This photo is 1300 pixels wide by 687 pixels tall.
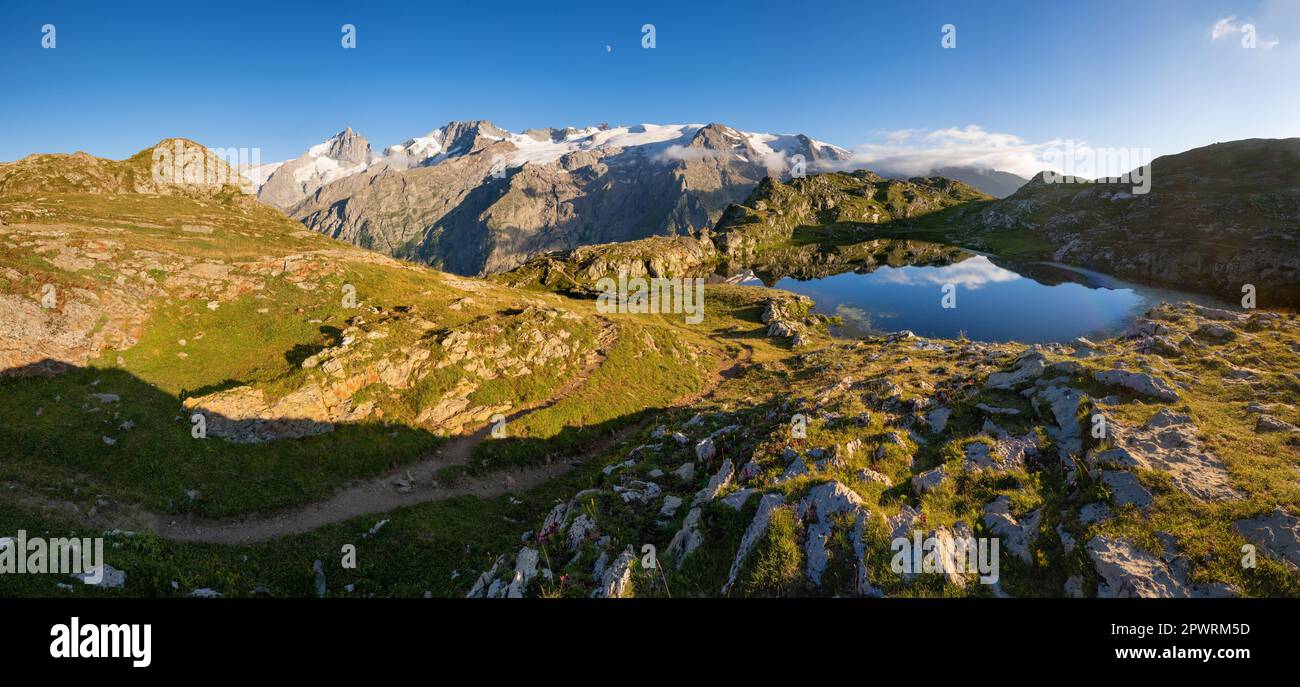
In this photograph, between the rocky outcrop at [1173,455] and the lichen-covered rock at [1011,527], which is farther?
the rocky outcrop at [1173,455]

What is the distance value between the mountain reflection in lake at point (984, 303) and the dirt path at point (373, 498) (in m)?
82.8

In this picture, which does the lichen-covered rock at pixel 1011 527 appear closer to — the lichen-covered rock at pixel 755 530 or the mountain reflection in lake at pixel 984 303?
the lichen-covered rock at pixel 755 530

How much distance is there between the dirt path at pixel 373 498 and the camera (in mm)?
26344

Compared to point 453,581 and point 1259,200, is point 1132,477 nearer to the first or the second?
point 453,581

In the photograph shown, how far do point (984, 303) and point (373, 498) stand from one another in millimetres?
141425

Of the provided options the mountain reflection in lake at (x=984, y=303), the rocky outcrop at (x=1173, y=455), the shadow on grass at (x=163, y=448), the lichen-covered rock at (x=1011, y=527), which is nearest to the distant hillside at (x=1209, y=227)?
the mountain reflection in lake at (x=984, y=303)

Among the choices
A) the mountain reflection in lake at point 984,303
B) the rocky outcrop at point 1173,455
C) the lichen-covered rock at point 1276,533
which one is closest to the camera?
the lichen-covered rock at point 1276,533

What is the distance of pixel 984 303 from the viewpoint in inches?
4700

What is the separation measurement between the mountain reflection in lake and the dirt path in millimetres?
82794

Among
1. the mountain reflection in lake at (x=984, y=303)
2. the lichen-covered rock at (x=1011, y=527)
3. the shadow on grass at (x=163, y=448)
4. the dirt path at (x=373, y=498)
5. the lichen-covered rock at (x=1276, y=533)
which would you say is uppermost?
the mountain reflection in lake at (x=984, y=303)

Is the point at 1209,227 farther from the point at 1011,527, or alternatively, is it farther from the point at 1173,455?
the point at 1011,527

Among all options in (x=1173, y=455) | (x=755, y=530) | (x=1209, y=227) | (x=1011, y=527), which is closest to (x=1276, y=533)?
(x=1173, y=455)

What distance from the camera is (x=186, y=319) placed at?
44719 mm
